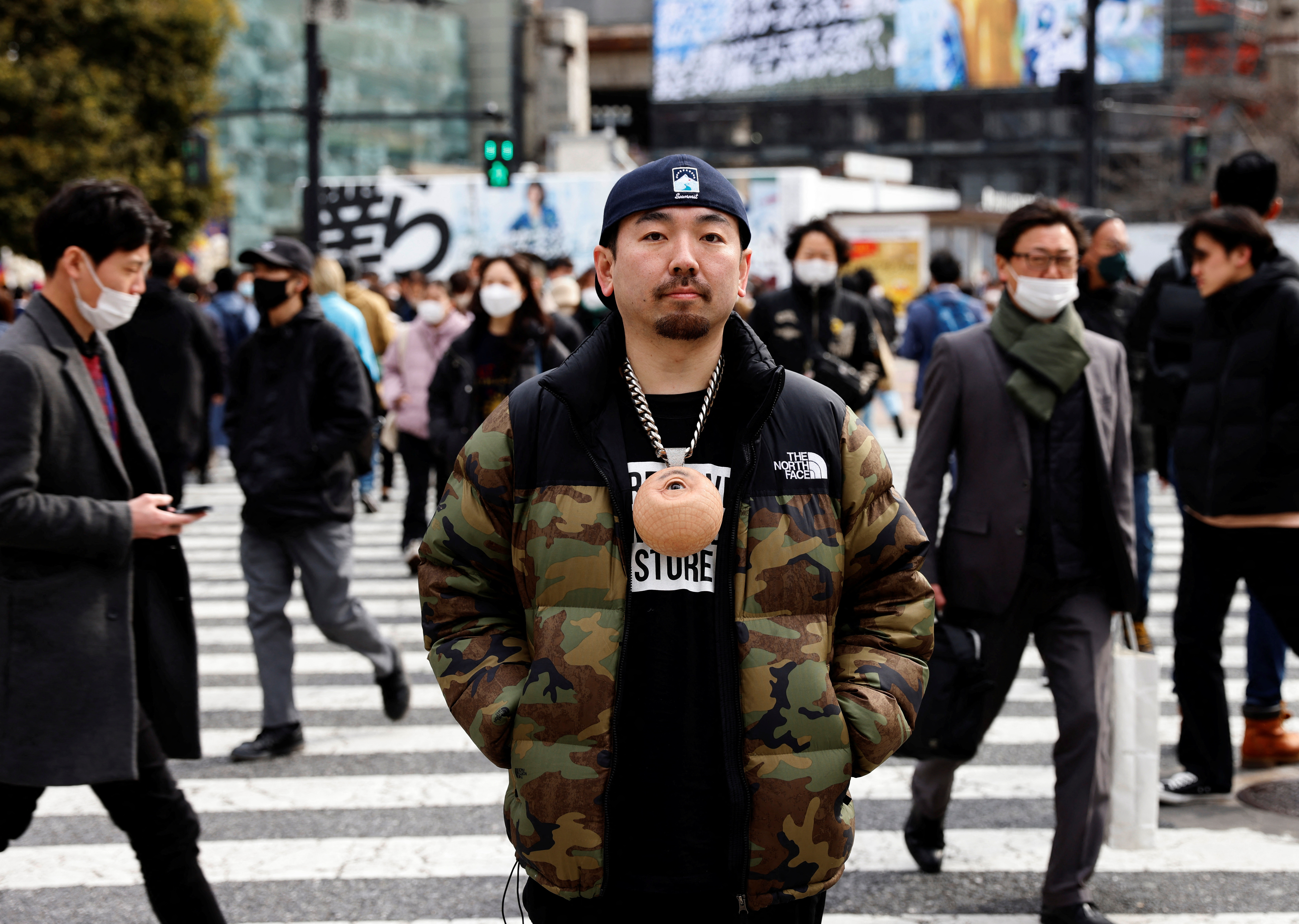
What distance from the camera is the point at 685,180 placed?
250cm

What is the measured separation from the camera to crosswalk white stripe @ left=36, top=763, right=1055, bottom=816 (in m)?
5.45

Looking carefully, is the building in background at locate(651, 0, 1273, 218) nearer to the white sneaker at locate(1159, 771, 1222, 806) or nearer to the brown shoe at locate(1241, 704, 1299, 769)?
the brown shoe at locate(1241, 704, 1299, 769)

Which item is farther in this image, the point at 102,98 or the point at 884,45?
the point at 884,45

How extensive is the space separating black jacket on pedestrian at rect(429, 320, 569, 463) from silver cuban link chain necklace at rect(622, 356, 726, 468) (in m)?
4.97

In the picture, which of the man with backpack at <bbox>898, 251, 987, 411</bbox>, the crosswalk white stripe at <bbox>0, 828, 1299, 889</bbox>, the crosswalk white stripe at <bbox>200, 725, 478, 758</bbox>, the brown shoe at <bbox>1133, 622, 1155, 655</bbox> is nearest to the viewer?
the brown shoe at <bbox>1133, 622, 1155, 655</bbox>

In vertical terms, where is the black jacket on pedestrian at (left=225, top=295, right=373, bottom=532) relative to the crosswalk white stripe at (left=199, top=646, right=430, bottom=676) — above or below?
above

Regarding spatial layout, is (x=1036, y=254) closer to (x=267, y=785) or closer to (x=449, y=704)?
(x=449, y=704)

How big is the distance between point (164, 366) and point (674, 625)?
7.14 m

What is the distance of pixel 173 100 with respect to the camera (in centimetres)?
3184

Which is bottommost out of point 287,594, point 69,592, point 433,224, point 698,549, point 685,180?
point 287,594

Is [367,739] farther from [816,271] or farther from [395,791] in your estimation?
[816,271]

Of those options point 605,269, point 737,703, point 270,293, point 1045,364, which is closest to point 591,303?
point 270,293

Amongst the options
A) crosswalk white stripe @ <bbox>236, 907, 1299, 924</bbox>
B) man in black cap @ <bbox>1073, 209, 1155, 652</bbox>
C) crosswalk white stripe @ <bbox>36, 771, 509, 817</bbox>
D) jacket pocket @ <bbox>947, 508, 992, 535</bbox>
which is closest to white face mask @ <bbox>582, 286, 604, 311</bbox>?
man in black cap @ <bbox>1073, 209, 1155, 652</bbox>

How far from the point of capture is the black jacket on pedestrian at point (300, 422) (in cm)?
607
